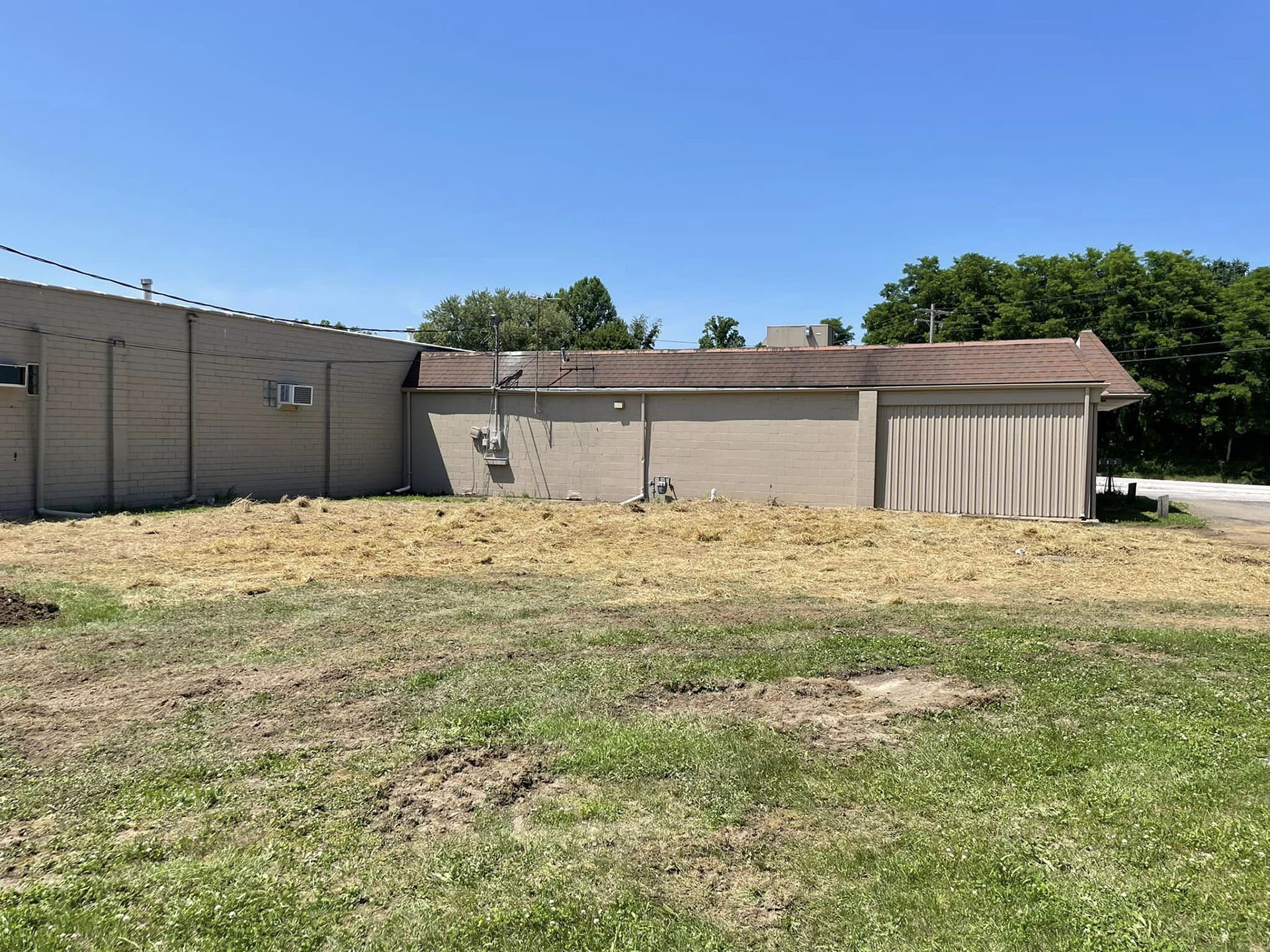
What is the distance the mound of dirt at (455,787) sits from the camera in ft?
11.2

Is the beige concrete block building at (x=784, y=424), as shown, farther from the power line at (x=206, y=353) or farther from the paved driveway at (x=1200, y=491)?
the paved driveway at (x=1200, y=491)

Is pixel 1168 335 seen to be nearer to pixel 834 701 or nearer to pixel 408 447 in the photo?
pixel 408 447

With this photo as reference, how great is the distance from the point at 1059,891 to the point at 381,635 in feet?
16.0

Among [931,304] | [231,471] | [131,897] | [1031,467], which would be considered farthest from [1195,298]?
[131,897]

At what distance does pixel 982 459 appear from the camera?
1628 cm

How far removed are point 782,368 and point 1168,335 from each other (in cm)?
2824

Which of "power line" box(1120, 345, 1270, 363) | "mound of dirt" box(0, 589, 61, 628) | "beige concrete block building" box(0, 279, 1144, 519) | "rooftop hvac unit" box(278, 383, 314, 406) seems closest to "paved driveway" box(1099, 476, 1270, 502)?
"power line" box(1120, 345, 1270, 363)

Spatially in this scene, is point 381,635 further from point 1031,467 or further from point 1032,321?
point 1032,321

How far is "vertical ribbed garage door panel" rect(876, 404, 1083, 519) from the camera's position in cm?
1567

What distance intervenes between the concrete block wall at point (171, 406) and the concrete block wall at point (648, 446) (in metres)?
1.87

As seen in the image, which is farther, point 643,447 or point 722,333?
point 722,333

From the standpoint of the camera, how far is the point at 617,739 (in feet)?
13.9

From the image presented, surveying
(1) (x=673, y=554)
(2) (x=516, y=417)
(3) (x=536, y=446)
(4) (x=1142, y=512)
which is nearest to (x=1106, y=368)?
(4) (x=1142, y=512)

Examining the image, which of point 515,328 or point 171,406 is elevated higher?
point 515,328
